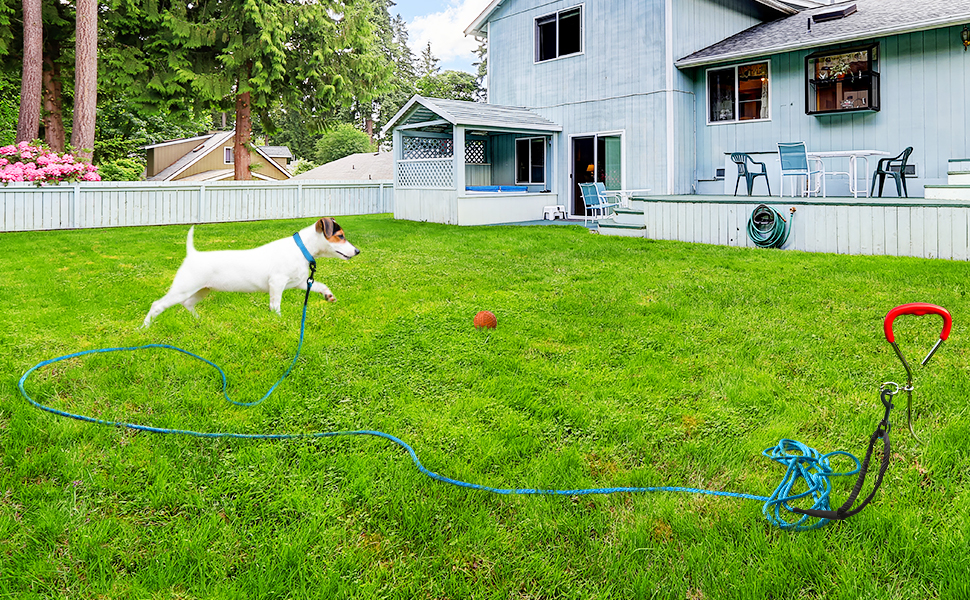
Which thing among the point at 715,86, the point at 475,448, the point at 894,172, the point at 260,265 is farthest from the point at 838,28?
the point at 475,448

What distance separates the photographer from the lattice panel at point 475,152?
681 inches

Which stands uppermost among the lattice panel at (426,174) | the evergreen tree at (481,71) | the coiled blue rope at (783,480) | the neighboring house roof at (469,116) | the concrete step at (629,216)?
the evergreen tree at (481,71)

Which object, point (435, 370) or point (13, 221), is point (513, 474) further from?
point (13, 221)

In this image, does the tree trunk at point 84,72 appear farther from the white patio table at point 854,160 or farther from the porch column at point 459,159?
the white patio table at point 854,160

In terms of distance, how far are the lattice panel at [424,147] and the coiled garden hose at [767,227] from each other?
8595 mm

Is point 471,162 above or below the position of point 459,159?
above

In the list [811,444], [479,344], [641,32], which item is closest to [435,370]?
[479,344]

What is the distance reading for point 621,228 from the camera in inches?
465

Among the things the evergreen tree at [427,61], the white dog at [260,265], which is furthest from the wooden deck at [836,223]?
the evergreen tree at [427,61]

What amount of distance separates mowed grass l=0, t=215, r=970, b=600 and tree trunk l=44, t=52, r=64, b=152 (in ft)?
54.5

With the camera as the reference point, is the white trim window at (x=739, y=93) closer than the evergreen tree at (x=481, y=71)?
Yes

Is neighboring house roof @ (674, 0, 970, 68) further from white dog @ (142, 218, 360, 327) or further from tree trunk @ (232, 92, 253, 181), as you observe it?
tree trunk @ (232, 92, 253, 181)

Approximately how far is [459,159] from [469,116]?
91 centimetres

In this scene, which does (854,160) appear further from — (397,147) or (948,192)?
(397,147)
